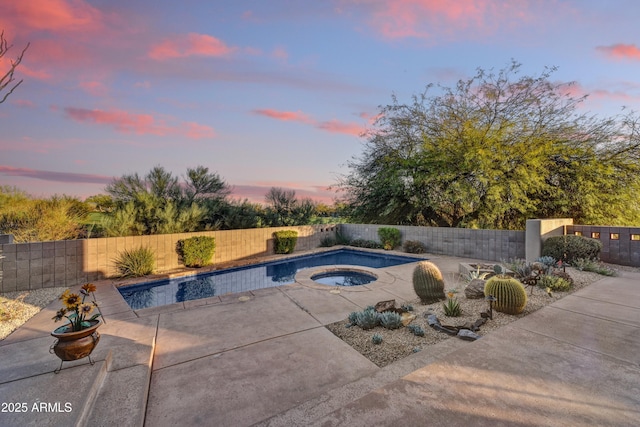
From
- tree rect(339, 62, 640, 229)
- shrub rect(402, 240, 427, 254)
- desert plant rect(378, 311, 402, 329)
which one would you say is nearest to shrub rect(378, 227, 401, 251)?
shrub rect(402, 240, 427, 254)

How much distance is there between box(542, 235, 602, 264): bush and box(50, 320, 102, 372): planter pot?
8.64 meters

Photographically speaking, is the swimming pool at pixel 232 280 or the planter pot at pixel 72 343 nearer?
the planter pot at pixel 72 343

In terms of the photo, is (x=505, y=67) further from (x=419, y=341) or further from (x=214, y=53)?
(x=419, y=341)

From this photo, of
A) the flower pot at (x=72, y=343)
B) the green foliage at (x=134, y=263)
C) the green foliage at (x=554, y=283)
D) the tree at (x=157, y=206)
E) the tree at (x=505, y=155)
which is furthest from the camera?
the tree at (x=505, y=155)

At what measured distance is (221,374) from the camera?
2.42 meters

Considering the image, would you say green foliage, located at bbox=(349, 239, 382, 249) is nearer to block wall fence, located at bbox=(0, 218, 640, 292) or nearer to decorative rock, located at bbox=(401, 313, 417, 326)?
block wall fence, located at bbox=(0, 218, 640, 292)

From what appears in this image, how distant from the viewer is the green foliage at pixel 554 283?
180 inches

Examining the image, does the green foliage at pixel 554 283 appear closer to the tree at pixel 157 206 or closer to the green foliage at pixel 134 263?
the green foliage at pixel 134 263

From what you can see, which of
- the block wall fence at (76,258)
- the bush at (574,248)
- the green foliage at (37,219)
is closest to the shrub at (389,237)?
the bush at (574,248)

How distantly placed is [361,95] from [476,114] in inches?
183

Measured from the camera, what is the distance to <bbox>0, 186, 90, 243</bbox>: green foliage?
6.76 meters

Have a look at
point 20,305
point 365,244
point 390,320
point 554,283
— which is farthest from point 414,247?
point 20,305

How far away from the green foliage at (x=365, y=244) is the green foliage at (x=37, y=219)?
9.19m

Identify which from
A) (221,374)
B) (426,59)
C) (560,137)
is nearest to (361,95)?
(426,59)
